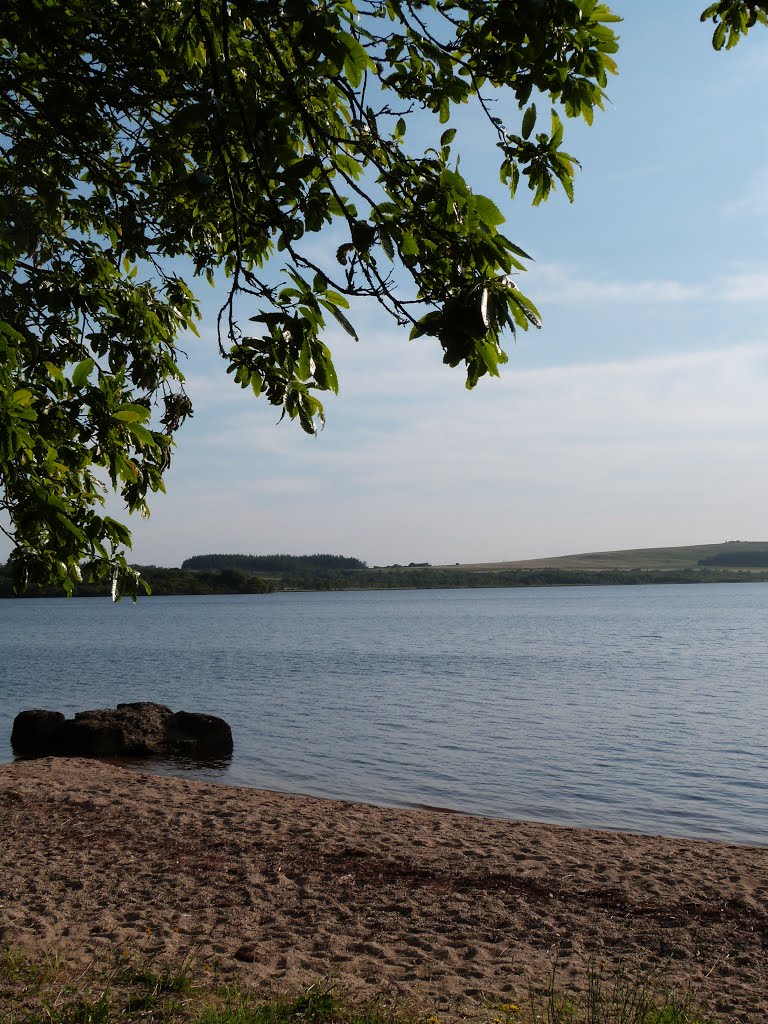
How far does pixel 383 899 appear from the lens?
29.0 ft

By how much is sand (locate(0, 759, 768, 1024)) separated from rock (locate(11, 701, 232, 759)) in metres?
6.59

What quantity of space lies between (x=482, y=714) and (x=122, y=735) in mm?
12200

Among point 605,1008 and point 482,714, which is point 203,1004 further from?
point 482,714

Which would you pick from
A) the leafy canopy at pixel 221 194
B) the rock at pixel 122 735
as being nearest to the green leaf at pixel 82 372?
the leafy canopy at pixel 221 194

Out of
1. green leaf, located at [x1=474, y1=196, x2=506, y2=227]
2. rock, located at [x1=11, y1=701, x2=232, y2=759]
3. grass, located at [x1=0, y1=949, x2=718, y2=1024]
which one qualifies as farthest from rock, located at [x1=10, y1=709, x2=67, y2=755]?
green leaf, located at [x1=474, y1=196, x2=506, y2=227]

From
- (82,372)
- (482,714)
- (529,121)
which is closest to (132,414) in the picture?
(82,372)

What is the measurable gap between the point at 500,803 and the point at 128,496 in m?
12.2

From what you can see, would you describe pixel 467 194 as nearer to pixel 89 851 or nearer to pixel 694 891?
pixel 694 891

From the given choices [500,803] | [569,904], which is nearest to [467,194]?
[569,904]

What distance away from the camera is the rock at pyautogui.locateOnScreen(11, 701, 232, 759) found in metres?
20.2

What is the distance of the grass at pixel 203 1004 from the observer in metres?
5.07

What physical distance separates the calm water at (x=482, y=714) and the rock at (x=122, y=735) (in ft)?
2.60

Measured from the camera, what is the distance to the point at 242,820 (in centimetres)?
1251

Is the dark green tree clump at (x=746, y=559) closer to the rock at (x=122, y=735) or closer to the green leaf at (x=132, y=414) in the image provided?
the rock at (x=122, y=735)
